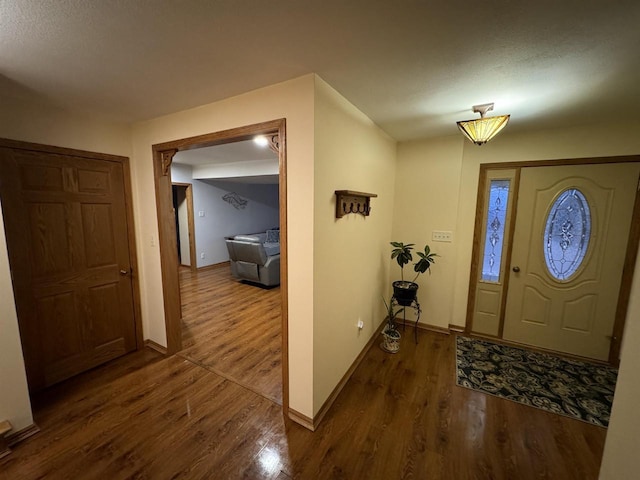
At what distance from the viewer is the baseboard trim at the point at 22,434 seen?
1673 mm

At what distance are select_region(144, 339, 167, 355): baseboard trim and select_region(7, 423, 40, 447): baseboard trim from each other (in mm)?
977

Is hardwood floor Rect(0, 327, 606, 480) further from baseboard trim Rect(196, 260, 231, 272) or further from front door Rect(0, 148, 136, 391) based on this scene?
baseboard trim Rect(196, 260, 231, 272)

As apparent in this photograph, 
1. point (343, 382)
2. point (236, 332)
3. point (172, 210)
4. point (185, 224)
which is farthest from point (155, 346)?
point (185, 224)

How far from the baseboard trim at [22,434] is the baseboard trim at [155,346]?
3.21ft

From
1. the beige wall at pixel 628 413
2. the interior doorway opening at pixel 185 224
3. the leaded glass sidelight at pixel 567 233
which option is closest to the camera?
the beige wall at pixel 628 413

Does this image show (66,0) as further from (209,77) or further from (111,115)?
(111,115)

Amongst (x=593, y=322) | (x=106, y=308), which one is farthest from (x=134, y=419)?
(x=593, y=322)

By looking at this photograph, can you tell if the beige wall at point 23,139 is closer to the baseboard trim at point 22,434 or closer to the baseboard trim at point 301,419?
the baseboard trim at point 22,434

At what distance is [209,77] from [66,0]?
2.22 feet

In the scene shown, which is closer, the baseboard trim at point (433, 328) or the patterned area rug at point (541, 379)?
the patterned area rug at point (541, 379)

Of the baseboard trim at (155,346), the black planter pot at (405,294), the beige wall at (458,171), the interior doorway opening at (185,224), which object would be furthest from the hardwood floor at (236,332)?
the beige wall at (458,171)

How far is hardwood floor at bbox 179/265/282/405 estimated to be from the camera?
2.42 metres

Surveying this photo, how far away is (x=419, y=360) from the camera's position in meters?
2.66

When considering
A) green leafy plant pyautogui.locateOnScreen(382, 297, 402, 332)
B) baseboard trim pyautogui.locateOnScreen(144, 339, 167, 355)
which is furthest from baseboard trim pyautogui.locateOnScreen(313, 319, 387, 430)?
baseboard trim pyautogui.locateOnScreen(144, 339, 167, 355)
